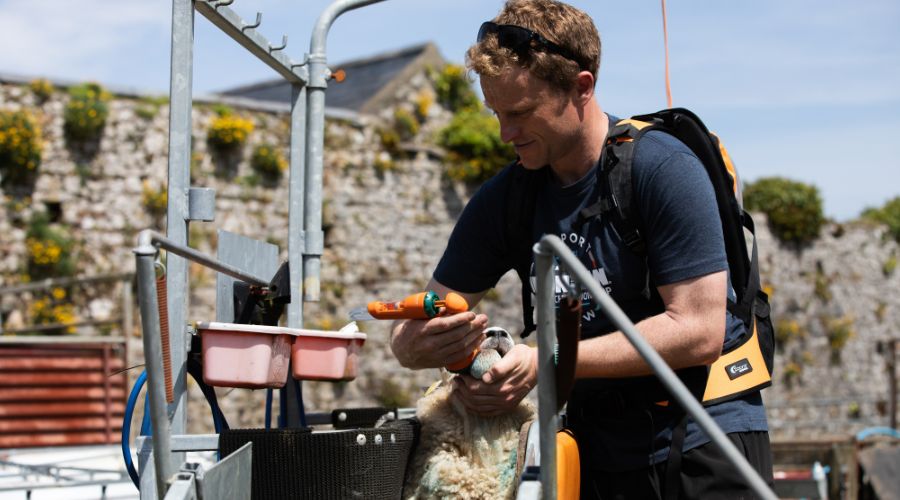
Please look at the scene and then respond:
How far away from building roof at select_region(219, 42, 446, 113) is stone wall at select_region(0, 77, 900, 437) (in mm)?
194

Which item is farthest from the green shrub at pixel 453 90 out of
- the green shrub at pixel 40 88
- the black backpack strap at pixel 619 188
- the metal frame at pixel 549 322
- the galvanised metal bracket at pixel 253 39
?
the metal frame at pixel 549 322

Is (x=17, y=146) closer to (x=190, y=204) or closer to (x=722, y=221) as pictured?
(x=190, y=204)

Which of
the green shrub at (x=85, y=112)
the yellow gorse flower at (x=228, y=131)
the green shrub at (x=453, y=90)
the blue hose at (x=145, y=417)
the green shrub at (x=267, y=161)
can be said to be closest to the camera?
the blue hose at (x=145, y=417)

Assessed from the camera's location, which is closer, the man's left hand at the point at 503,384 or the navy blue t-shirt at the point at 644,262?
the navy blue t-shirt at the point at 644,262

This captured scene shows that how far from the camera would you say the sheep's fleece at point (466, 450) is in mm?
2666

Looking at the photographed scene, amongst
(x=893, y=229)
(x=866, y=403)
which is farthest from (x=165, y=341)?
(x=893, y=229)

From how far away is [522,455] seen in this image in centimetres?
258

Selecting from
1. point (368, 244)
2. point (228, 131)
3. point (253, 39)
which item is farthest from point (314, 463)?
point (368, 244)

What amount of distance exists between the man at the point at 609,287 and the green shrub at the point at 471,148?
1189 centimetres

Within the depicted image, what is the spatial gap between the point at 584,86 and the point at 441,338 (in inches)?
27.7

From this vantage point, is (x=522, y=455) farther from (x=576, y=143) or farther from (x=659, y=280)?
(x=576, y=143)

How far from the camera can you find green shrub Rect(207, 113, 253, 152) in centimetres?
1302

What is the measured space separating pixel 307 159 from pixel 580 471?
176cm

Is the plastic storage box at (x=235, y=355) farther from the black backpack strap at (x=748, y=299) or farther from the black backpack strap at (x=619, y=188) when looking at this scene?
the black backpack strap at (x=748, y=299)
